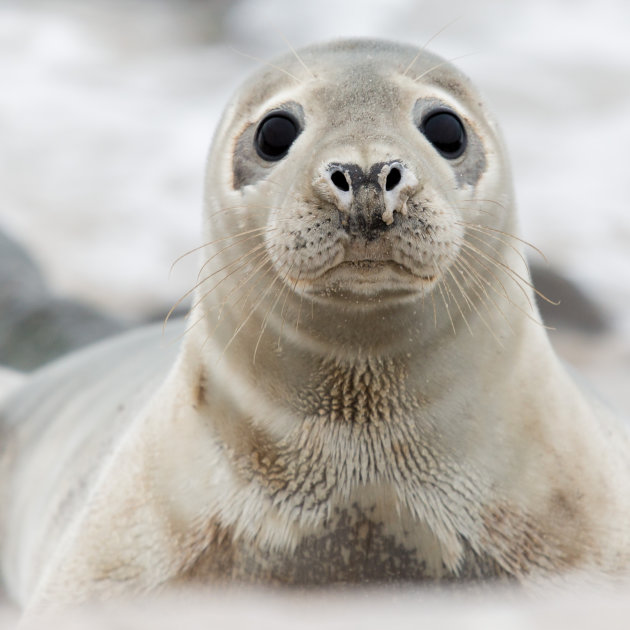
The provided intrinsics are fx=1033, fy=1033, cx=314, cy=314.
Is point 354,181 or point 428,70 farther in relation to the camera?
point 428,70

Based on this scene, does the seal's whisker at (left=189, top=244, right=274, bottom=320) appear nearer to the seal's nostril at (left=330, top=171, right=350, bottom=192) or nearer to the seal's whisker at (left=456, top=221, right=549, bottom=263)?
the seal's nostril at (left=330, top=171, right=350, bottom=192)

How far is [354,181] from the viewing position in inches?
67.9

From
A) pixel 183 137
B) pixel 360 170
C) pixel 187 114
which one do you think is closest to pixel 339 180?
pixel 360 170

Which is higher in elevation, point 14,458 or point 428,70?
point 428,70

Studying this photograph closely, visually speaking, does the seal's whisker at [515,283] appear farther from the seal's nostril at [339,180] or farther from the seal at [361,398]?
the seal's nostril at [339,180]

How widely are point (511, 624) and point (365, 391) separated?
3.46 feet

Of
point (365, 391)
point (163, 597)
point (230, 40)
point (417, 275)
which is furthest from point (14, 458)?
point (230, 40)

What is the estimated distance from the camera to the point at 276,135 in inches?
82.4

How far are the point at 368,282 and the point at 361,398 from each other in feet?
1.00

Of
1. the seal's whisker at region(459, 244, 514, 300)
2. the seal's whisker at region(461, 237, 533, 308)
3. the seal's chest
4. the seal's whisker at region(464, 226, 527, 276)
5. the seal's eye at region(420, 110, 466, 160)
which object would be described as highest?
the seal's eye at region(420, 110, 466, 160)

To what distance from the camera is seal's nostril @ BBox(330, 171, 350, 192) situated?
175cm

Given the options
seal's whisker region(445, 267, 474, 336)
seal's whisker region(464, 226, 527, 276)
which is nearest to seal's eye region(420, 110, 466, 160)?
seal's whisker region(464, 226, 527, 276)

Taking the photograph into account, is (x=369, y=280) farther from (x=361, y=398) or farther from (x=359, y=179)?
(x=361, y=398)

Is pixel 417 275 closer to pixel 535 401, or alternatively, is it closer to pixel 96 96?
pixel 535 401
